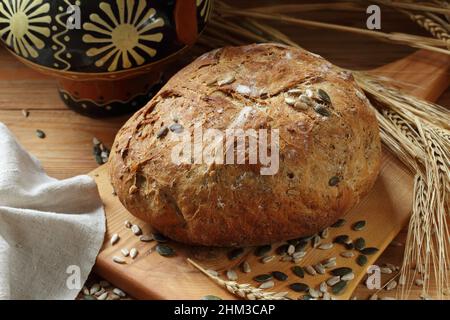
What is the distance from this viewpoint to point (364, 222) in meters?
1.74

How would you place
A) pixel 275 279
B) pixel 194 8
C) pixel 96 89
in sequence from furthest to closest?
pixel 96 89 → pixel 194 8 → pixel 275 279

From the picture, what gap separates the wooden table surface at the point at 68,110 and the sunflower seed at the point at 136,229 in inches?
12.8

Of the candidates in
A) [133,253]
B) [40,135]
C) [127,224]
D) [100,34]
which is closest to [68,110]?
[40,135]

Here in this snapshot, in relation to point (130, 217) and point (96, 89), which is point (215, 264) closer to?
point (130, 217)

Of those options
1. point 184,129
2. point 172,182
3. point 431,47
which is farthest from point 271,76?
point 431,47

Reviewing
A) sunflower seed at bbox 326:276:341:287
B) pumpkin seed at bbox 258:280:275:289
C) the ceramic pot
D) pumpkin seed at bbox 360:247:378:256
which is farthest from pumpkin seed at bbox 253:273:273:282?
the ceramic pot

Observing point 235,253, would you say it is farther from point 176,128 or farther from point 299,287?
point 176,128

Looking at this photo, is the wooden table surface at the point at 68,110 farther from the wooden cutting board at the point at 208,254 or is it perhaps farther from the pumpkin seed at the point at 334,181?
the pumpkin seed at the point at 334,181

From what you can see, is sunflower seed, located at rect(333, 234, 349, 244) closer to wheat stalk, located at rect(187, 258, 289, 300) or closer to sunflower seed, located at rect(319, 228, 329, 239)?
sunflower seed, located at rect(319, 228, 329, 239)

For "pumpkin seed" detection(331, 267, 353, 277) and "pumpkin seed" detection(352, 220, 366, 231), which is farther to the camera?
"pumpkin seed" detection(352, 220, 366, 231)

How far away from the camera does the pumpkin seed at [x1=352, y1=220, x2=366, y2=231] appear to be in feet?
5.67

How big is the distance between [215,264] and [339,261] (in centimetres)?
29

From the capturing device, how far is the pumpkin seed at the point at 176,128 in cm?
166

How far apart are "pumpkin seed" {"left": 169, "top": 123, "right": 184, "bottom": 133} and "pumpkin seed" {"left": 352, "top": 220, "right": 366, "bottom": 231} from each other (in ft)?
1.59
